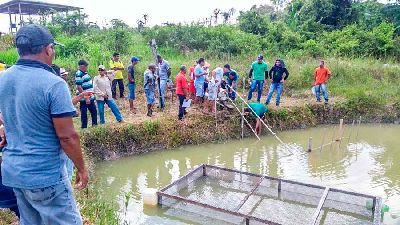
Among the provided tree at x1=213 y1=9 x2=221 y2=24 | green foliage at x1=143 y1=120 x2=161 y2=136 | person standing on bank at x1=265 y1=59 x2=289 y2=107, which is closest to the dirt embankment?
green foliage at x1=143 y1=120 x2=161 y2=136

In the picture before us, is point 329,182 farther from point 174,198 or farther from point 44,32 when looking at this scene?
point 44,32

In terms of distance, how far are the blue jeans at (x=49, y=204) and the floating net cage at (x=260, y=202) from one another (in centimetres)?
363

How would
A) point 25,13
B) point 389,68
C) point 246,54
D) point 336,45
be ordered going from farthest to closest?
1. point 25,13
2. point 336,45
3. point 246,54
4. point 389,68

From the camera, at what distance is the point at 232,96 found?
455 inches

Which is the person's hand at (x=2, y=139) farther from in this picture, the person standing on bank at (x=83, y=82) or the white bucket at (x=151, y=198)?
the person standing on bank at (x=83, y=82)

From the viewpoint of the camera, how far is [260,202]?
22.1 feet

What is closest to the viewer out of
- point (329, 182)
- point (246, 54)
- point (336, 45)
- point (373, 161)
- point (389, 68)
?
point (329, 182)

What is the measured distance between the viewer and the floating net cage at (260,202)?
19.9 ft

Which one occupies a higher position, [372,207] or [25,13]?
[25,13]

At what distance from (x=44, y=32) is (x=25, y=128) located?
59cm

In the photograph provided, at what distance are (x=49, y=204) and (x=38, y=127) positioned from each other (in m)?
0.49

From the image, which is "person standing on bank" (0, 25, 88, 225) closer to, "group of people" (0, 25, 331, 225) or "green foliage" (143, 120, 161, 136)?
"group of people" (0, 25, 331, 225)

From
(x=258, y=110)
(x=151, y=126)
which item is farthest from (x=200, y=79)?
(x=151, y=126)

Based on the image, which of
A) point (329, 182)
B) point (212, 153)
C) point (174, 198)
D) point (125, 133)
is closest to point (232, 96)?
point (212, 153)
